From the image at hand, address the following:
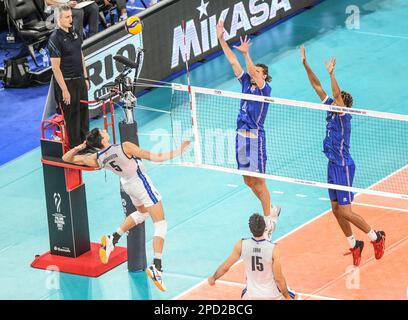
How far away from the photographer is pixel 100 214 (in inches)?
839

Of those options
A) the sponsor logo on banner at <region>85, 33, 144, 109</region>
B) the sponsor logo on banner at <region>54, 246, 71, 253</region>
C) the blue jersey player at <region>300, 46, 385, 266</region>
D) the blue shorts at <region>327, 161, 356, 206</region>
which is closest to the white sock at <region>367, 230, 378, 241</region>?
the blue jersey player at <region>300, 46, 385, 266</region>

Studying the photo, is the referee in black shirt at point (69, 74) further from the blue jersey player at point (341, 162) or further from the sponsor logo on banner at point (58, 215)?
the blue jersey player at point (341, 162)

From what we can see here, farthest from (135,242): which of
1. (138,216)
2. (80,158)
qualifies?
(80,158)

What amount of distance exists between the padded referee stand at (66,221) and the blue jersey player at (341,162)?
3791mm

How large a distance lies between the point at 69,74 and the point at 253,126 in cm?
353

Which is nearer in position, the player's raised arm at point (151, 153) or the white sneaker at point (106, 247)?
the player's raised arm at point (151, 153)

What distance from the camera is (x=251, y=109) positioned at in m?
19.0

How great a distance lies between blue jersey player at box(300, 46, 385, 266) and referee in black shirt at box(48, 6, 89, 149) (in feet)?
14.2

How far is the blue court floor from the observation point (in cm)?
1897

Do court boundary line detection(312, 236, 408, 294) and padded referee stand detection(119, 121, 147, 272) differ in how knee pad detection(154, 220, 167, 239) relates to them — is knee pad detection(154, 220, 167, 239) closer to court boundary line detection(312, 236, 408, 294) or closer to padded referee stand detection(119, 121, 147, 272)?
padded referee stand detection(119, 121, 147, 272)

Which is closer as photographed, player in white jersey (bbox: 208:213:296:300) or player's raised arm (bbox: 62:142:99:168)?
player in white jersey (bbox: 208:213:296:300)

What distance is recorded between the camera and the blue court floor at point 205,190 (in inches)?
747

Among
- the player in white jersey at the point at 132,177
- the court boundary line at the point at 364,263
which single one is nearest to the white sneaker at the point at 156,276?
the player in white jersey at the point at 132,177

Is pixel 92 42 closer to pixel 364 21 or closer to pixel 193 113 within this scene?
pixel 193 113
